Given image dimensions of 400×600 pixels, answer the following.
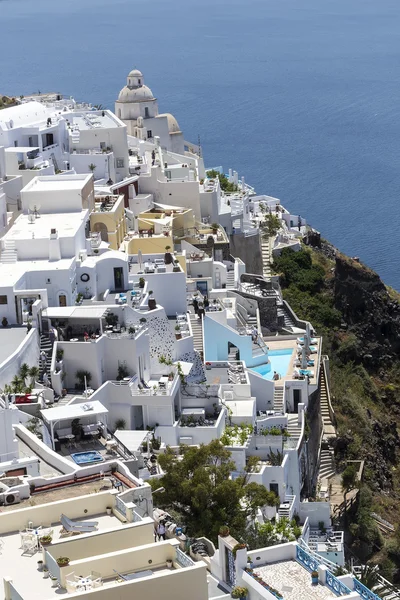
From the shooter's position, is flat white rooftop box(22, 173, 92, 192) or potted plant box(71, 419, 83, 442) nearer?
potted plant box(71, 419, 83, 442)

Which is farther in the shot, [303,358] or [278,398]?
[303,358]

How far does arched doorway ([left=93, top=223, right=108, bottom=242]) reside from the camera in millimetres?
44359

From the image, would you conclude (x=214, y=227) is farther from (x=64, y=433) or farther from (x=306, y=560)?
(x=306, y=560)

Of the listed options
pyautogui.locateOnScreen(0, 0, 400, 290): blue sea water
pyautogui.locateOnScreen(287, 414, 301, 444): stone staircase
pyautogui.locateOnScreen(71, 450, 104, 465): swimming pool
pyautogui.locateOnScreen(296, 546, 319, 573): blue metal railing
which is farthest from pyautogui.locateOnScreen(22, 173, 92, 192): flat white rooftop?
pyautogui.locateOnScreen(0, 0, 400, 290): blue sea water

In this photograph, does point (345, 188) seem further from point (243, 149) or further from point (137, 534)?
point (137, 534)

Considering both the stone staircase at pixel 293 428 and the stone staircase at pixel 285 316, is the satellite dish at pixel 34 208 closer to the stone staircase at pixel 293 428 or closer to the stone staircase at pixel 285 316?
the stone staircase at pixel 285 316

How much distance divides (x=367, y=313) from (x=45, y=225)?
60.6ft

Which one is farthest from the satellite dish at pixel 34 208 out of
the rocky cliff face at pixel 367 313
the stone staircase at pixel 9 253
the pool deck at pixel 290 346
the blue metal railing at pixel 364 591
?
the blue metal railing at pixel 364 591

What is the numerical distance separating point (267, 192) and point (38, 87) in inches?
1384

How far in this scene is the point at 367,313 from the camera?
55938 mm

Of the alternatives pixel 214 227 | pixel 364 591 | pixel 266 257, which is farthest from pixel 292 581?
pixel 266 257

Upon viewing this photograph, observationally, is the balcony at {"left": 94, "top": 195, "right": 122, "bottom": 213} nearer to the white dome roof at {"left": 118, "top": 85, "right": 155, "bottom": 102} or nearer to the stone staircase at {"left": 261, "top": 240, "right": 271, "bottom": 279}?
the stone staircase at {"left": 261, "top": 240, "right": 271, "bottom": 279}

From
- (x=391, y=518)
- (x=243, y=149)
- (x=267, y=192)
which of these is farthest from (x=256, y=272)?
(x=243, y=149)

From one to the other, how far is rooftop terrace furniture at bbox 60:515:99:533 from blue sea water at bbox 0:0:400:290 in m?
52.6
